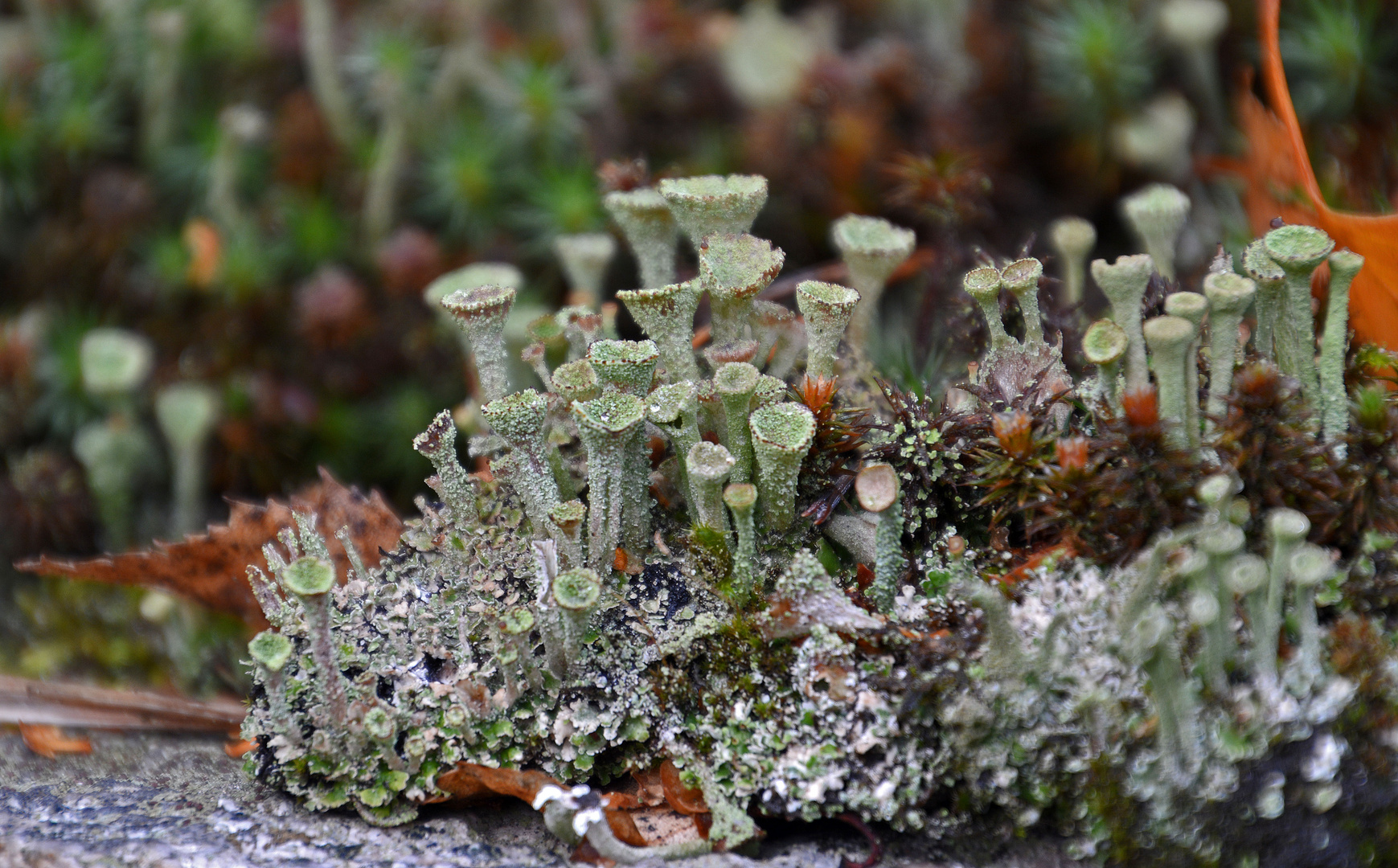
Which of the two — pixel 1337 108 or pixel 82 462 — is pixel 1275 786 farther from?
pixel 82 462

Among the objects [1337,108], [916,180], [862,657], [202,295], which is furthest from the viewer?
[202,295]

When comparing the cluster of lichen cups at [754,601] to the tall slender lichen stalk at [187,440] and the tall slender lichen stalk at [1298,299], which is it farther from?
the tall slender lichen stalk at [187,440]

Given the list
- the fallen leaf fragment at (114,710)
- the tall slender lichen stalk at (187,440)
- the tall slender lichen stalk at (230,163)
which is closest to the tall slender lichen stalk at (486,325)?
the fallen leaf fragment at (114,710)

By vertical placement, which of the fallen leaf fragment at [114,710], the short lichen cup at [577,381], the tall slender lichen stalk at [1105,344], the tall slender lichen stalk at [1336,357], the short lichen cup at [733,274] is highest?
the short lichen cup at [733,274]

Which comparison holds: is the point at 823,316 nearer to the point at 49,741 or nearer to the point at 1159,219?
the point at 1159,219

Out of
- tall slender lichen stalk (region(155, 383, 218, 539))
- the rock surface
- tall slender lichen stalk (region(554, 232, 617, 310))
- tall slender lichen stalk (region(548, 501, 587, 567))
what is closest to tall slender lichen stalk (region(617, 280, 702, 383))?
tall slender lichen stalk (region(548, 501, 587, 567))

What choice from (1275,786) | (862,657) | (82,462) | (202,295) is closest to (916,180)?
(862,657)
